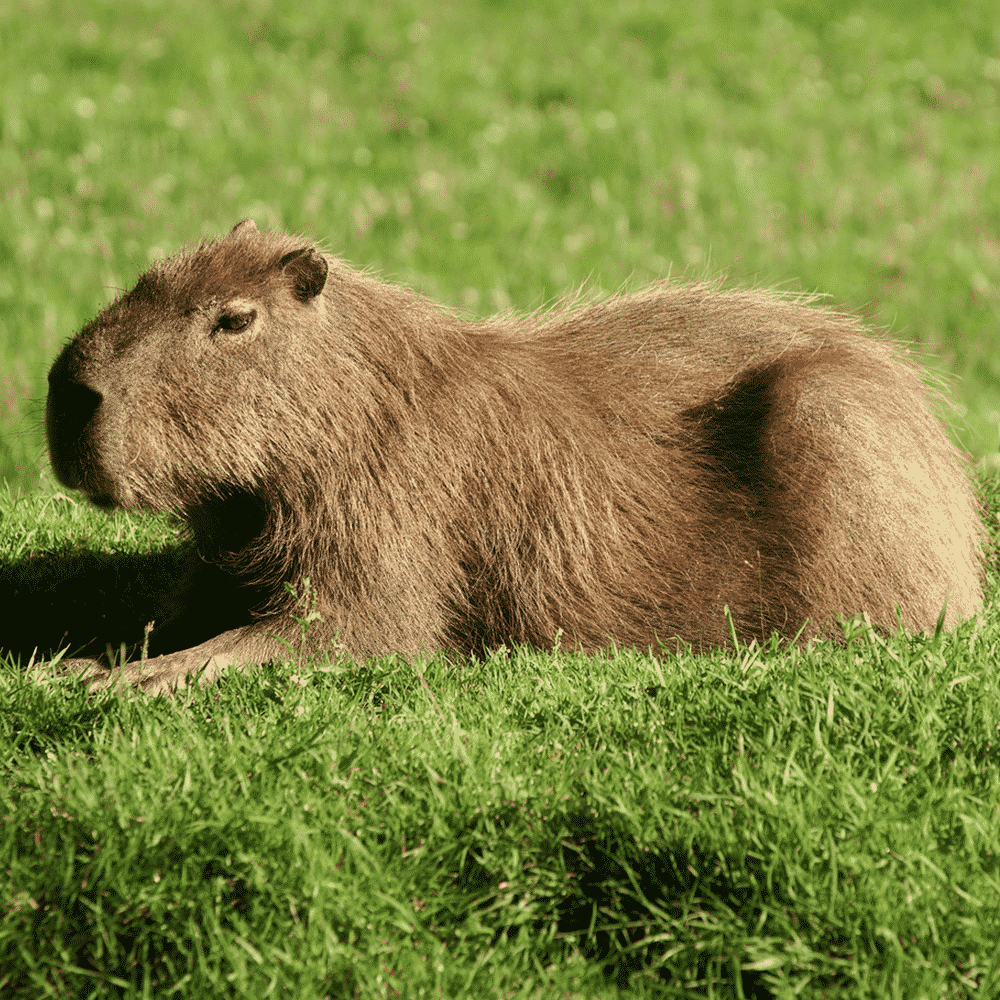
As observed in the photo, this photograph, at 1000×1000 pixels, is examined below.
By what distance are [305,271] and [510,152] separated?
19.4ft

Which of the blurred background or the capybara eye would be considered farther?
the blurred background

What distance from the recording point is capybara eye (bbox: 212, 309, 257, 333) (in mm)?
3719

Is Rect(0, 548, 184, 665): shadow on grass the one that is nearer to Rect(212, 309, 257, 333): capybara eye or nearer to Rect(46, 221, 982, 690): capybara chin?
Rect(46, 221, 982, 690): capybara chin

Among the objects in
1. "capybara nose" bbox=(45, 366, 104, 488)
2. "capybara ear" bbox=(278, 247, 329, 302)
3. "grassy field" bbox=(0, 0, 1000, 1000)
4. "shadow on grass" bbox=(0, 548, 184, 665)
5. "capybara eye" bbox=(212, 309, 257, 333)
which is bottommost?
"shadow on grass" bbox=(0, 548, 184, 665)

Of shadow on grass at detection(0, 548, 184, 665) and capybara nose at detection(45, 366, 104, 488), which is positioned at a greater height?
capybara nose at detection(45, 366, 104, 488)

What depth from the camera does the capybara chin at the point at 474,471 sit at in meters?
3.70

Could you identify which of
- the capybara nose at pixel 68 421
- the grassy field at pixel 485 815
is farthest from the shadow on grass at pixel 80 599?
the capybara nose at pixel 68 421

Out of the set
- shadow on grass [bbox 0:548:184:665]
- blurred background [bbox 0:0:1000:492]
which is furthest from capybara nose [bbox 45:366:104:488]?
blurred background [bbox 0:0:1000:492]

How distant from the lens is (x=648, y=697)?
336cm

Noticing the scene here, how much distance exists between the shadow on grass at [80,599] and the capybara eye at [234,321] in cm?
107

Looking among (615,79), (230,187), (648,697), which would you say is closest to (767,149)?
(615,79)

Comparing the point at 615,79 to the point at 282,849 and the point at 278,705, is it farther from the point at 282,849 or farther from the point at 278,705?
the point at 282,849

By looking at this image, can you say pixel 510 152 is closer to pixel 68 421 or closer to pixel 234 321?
pixel 234 321

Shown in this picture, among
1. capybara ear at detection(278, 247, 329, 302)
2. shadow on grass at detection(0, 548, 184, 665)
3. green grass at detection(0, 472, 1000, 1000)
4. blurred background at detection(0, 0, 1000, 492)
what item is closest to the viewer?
green grass at detection(0, 472, 1000, 1000)
